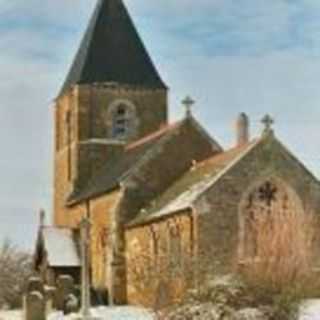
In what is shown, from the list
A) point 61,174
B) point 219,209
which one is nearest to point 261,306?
A: point 219,209

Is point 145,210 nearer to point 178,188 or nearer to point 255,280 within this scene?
point 178,188

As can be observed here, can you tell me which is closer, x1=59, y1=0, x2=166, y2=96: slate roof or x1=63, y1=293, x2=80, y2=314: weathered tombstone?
x1=63, y1=293, x2=80, y2=314: weathered tombstone

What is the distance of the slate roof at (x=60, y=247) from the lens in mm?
54619

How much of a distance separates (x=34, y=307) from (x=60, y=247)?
16.4 metres

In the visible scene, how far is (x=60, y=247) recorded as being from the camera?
55.7 metres

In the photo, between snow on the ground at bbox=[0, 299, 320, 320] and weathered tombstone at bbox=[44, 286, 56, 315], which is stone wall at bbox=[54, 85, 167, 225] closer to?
weathered tombstone at bbox=[44, 286, 56, 315]

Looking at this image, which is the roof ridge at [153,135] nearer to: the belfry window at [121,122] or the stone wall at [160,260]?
the belfry window at [121,122]

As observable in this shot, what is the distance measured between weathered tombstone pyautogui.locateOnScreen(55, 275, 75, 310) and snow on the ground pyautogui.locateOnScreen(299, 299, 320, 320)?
1577 cm

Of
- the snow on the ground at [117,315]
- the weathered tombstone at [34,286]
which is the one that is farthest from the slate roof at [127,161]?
the snow on the ground at [117,315]

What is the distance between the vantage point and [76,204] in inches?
2315

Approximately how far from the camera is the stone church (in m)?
45.5

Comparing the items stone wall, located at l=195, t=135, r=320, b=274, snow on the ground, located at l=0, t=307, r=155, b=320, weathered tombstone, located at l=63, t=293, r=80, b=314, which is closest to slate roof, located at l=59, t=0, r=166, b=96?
stone wall, located at l=195, t=135, r=320, b=274

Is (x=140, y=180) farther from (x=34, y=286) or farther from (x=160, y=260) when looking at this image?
(x=160, y=260)

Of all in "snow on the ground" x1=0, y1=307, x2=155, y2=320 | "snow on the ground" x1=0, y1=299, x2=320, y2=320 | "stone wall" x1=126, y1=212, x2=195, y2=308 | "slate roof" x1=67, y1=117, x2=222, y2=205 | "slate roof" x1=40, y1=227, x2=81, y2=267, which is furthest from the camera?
"slate roof" x1=40, y1=227, x2=81, y2=267
